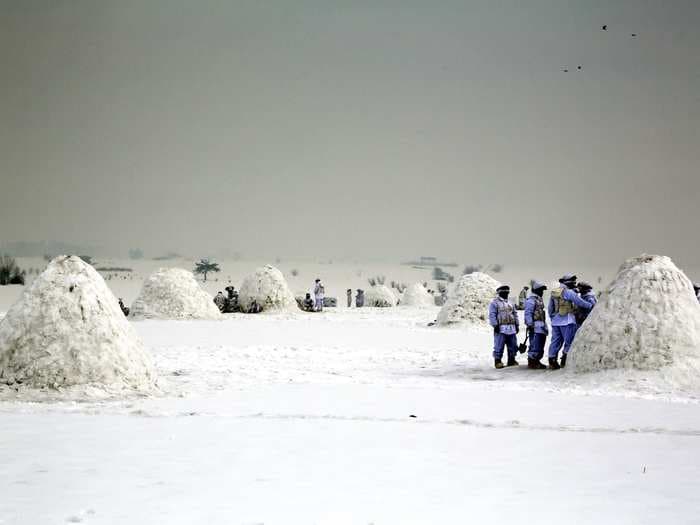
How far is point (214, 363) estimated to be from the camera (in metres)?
15.5

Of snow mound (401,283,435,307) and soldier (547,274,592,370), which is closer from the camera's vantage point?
soldier (547,274,592,370)

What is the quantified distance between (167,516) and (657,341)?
904cm

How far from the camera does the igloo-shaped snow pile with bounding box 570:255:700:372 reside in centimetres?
1246

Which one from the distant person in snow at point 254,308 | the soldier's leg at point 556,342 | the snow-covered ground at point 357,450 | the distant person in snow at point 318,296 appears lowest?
the snow-covered ground at point 357,450

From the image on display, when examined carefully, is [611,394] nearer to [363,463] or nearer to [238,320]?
[363,463]

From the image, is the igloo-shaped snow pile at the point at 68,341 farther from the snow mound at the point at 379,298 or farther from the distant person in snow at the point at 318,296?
the snow mound at the point at 379,298

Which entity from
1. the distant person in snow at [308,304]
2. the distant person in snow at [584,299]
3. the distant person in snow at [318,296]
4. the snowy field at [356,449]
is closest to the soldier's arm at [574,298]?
the distant person in snow at [584,299]

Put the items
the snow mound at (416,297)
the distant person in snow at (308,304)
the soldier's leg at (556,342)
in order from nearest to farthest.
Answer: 1. the soldier's leg at (556,342)
2. the distant person in snow at (308,304)
3. the snow mound at (416,297)

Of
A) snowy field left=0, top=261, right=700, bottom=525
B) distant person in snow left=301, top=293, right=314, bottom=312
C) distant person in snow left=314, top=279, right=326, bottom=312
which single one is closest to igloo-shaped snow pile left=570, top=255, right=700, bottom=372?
snowy field left=0, top=261, right=700, bottom=525

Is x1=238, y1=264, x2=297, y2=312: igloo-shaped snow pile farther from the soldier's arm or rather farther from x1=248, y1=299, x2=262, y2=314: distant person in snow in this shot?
the soldier's arm

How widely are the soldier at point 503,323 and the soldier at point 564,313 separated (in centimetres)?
75

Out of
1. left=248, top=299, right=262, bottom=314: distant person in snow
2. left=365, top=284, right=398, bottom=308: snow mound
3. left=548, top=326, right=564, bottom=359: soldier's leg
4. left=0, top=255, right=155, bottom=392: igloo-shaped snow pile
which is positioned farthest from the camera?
left=365, top=284, right=398, bottom=308: snow mound

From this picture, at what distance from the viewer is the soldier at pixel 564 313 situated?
561 inches

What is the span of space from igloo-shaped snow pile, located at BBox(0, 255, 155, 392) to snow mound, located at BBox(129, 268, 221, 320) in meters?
14.9
